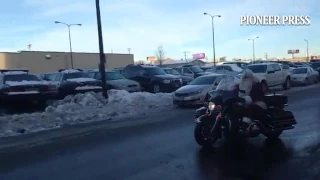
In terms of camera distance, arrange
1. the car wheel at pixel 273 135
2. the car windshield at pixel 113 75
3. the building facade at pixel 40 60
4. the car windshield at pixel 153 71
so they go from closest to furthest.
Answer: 1. the car wheel at pixel 273 135
2. the car windshield at pixel 113 75
3. the car windshield at pixel 153 71
4. the building facade at pixel 40 60

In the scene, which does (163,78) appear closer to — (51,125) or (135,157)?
(51,125)

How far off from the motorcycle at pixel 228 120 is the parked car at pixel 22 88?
10971mm

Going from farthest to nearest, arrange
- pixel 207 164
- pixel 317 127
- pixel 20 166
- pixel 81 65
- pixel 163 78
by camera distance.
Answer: pixel 81 65 → pixel 163 78 → pixel 317 127 → pixel 20 166 → pixel 207 164

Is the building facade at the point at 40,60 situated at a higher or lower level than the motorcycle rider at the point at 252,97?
higher

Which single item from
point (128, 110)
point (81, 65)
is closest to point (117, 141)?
point (128, 110)

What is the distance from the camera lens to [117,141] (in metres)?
10.0

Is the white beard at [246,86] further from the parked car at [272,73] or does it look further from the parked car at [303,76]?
the parked car at [303,76]

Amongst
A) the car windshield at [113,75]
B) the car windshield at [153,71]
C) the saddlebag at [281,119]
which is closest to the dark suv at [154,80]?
the car windshield at [153,71]

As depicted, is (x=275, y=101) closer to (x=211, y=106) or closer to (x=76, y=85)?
(x=211, y=106)

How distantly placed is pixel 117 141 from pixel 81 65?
7960cm

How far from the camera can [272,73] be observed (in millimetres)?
27797

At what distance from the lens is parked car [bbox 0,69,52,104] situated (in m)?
17.6

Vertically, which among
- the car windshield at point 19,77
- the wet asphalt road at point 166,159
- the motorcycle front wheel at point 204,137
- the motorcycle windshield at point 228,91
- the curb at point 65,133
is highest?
the car windshield at point 19,77

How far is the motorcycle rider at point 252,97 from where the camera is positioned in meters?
8.56
